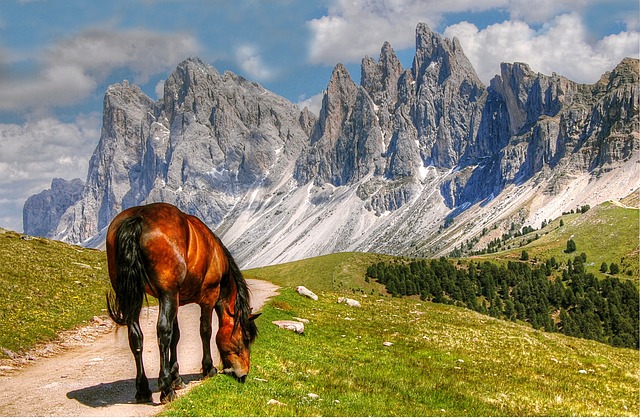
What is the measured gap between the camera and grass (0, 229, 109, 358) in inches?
1059

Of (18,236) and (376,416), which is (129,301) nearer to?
(376,416)

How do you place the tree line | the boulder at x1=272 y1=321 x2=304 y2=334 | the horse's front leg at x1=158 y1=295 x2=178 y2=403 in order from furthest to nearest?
1. the tree line
2. the boulder at x1=272 y1=321 x2=304 y2=334
3. the horse's front leg at x1=158 y1=295 x2=178 y2=403

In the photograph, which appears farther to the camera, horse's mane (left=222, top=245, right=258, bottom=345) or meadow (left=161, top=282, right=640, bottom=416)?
horse's mane (left=222, top=245, right=258, bottom=345)

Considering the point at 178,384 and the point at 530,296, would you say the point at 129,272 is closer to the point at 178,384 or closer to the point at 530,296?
the point at 178,384

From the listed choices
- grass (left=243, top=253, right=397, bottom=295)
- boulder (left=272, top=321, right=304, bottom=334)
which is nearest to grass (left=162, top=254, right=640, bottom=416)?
boulder (left=272, top=321, right=304, bottom=334)

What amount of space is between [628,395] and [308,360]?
51.4 feet

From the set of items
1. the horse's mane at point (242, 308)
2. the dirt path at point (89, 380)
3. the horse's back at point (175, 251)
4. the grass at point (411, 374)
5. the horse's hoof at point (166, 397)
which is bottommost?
the grass at point (411, 374)

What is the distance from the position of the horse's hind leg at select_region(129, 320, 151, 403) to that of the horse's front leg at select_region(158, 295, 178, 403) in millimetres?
526

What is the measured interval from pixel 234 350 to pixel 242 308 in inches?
57.0

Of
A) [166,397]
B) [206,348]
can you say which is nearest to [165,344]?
[166,397]

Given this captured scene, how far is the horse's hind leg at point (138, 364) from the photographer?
623 inches

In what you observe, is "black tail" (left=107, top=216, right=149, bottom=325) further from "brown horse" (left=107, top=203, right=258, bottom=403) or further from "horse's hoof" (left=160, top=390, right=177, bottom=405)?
"horse's hoof" (left=160, top=390, right=177, bottom=405)

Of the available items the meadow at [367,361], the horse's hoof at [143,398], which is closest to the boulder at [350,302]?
the meadow at [367,361]

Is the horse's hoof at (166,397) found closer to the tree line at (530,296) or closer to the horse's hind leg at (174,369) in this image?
the horse's hind leg at (174,369)
